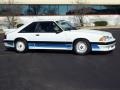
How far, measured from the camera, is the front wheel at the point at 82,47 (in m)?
16.2

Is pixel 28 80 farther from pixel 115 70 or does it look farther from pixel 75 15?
pixel 75 15

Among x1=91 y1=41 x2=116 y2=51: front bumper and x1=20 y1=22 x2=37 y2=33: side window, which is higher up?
x1=20 y1=22 x2=37 y2=33: side window

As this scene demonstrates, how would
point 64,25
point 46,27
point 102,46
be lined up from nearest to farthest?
point 102,46 < point 46,27 < point 64,25

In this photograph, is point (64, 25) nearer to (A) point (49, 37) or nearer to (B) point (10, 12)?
(A) point (49, 37)

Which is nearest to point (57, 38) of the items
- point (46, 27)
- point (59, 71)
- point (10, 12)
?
point (46, 27)

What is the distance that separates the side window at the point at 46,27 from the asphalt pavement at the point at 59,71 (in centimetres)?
100

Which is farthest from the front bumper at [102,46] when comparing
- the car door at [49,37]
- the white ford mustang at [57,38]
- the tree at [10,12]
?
the tree at [10,12]

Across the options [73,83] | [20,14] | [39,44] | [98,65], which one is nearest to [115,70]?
[98,65]

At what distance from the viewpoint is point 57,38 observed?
1675 centimetres

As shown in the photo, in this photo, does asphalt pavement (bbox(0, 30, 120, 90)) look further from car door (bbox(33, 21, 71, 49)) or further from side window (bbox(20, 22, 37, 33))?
side window (bbox(20, 22, 37, 33))

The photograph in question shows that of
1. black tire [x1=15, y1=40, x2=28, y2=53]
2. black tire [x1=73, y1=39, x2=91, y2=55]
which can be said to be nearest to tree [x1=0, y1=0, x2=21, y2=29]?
black tire [x1=15, y1=40, x2=28, y2=53]

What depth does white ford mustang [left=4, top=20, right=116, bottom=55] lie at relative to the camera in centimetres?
1616

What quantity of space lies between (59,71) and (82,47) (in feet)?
12.6

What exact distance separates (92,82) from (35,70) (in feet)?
8.92
